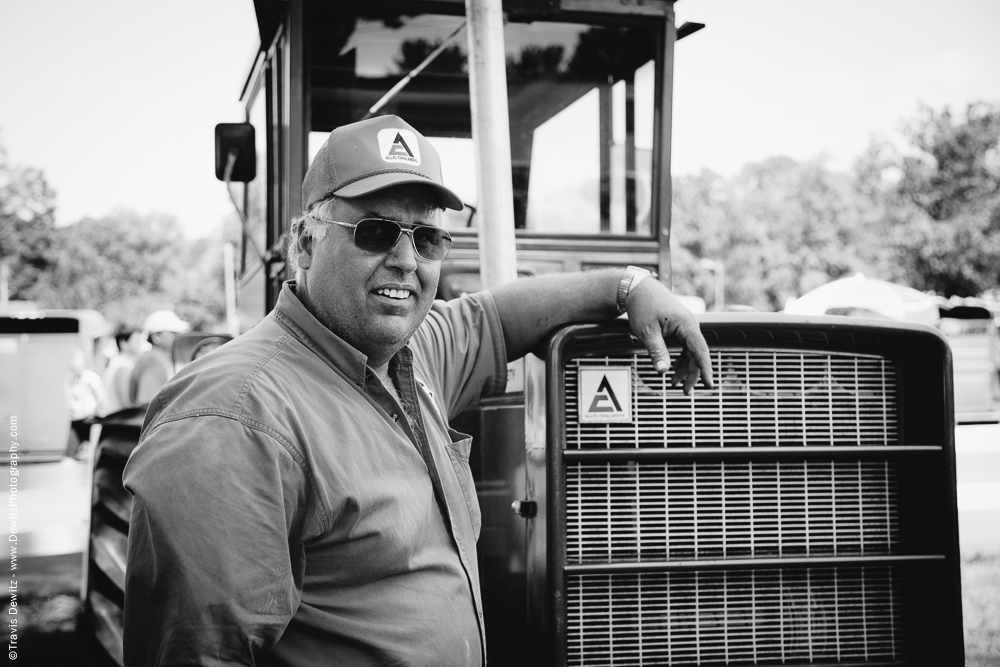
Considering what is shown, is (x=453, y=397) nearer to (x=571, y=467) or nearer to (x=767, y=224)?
(x=571, y=467)

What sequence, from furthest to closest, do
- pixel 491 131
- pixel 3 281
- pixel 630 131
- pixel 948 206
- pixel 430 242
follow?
pixel 3 281 → pixel 948 206 → pixel 630 131 → pixel 491 131 → pixel 430 242

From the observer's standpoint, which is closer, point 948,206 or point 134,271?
point 948,206

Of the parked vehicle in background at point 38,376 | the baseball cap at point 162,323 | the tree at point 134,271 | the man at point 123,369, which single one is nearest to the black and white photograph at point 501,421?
the baseball cap at point 162,323

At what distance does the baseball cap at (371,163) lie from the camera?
7.09 feet

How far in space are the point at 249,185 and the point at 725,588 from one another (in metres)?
3.21

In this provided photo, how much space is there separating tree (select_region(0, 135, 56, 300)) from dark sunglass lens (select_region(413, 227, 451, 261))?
1271 inches

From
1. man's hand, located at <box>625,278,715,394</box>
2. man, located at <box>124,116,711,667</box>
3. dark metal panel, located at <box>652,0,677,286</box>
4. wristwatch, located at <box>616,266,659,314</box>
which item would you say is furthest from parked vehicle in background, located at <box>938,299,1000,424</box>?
→ man, located at <box>124,116,711,667</box>

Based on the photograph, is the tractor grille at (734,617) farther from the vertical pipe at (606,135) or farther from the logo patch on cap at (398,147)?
the vertical pipe at (606,135)

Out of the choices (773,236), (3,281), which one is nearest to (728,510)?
(773,236)

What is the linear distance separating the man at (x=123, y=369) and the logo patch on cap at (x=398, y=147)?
6117mm

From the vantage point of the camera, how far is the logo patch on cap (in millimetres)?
2195

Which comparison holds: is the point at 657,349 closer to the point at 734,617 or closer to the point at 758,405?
the point at 758,405

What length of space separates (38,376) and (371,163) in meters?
15.1

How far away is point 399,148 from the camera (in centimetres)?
221
